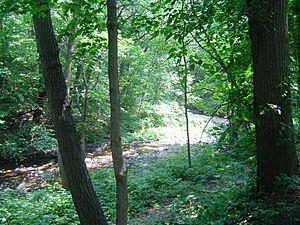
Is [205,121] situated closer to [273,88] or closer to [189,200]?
[189,200]

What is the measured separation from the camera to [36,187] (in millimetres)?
9930

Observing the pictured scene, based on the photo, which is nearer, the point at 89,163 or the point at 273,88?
the point at 273,88

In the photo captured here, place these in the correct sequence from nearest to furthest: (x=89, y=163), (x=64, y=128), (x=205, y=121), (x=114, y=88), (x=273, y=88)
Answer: (x=114, y=88) → (x=273, y=88) → (x=64, y=128) → (x=205, y=121) → (x=89, y=163)

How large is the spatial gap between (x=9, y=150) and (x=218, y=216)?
1162 centimetres

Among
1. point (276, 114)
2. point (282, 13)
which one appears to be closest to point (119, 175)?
point (276, 114)

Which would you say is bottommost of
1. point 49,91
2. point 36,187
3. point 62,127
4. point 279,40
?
point 36,187

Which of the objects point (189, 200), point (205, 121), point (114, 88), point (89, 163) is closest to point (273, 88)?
point (114, 88)

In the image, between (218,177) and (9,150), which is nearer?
(218,177)

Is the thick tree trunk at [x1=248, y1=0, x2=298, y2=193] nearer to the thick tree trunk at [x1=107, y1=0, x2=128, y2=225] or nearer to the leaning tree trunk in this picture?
the thick tree trunk at [x1=107, y1=0, x2=128, y2=225]

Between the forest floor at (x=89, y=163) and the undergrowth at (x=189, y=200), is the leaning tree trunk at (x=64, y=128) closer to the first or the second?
the undergrowth at (x=189, y=200)

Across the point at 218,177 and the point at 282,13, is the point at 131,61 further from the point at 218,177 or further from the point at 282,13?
the point at 282,13

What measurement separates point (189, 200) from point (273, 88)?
8.74 feet

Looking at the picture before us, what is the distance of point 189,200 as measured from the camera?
5.18 meters

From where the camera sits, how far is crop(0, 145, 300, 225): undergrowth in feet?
11.3
